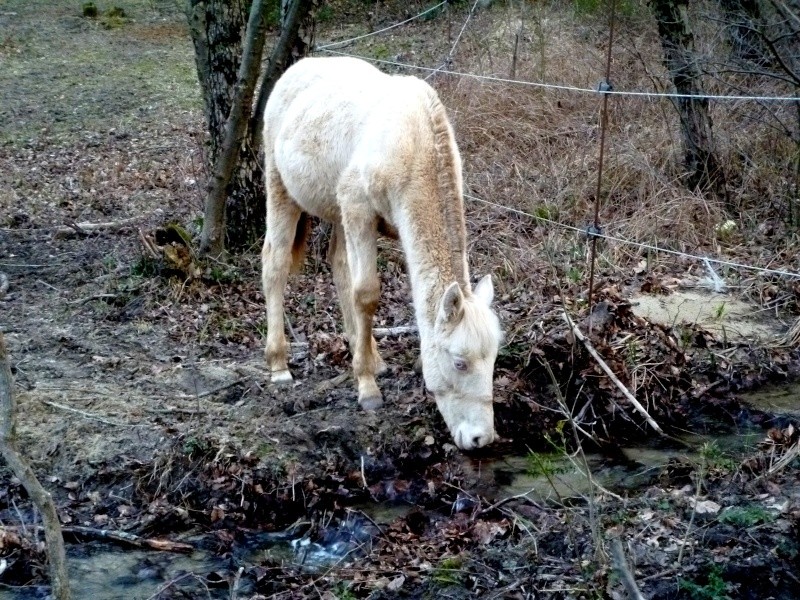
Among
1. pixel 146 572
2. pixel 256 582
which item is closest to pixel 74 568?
pixel 146 572

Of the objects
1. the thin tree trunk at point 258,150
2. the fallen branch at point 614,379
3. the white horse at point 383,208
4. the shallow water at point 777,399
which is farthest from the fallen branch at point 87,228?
the shallow water at point 777,399

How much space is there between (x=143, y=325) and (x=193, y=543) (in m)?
2.87

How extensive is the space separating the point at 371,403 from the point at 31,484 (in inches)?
112

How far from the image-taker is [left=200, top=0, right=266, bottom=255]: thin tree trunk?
772 cm

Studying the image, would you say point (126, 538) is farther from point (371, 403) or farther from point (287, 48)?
point (287, 48)

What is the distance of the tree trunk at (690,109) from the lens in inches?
355

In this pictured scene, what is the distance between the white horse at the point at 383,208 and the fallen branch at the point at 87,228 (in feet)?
11.7

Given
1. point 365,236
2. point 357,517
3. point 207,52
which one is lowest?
point 357,517

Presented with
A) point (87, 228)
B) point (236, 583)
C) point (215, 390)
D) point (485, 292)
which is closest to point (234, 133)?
point (87, 228)

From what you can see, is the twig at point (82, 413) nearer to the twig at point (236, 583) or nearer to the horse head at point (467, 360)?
the twig at point (236, 583)

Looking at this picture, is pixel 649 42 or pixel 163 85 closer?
pixel 649 42

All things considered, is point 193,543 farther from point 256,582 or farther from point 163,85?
point 163,85

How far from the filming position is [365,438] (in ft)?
18.9

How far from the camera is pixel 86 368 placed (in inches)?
263
